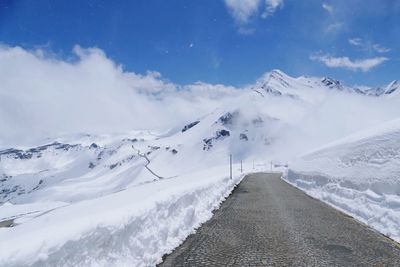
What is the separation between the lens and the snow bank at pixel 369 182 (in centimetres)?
1484

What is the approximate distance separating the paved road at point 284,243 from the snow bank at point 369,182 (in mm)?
885

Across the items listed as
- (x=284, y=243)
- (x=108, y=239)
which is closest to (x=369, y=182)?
(x=284, y=243)

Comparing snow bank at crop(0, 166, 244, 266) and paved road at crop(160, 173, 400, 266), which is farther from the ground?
snow bank at crop(0, 166, 244, 266)

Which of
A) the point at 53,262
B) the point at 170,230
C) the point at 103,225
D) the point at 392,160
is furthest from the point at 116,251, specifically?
the point at 392,160

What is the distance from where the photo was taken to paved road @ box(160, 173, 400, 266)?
9.30 m

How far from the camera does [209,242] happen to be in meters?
11.1

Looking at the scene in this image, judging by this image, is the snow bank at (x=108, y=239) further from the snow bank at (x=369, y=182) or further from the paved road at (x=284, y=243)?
the snow bank at (x=369, y=182)

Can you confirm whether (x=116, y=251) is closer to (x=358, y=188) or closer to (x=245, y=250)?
(x=245, y=250)

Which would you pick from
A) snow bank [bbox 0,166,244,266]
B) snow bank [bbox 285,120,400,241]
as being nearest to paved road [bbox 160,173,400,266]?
snow bank [bbox 0,166,244,266]

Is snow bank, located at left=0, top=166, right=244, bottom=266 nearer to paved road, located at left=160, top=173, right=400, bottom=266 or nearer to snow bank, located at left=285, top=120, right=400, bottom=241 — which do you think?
paved road, located at left=160, top=173, right=400, bottom=266

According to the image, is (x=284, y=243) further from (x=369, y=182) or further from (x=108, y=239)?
(x=369, y=182)

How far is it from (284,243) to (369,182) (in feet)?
33.0

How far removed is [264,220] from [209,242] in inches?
186

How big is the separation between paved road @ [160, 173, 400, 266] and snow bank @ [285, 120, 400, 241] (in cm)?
89
